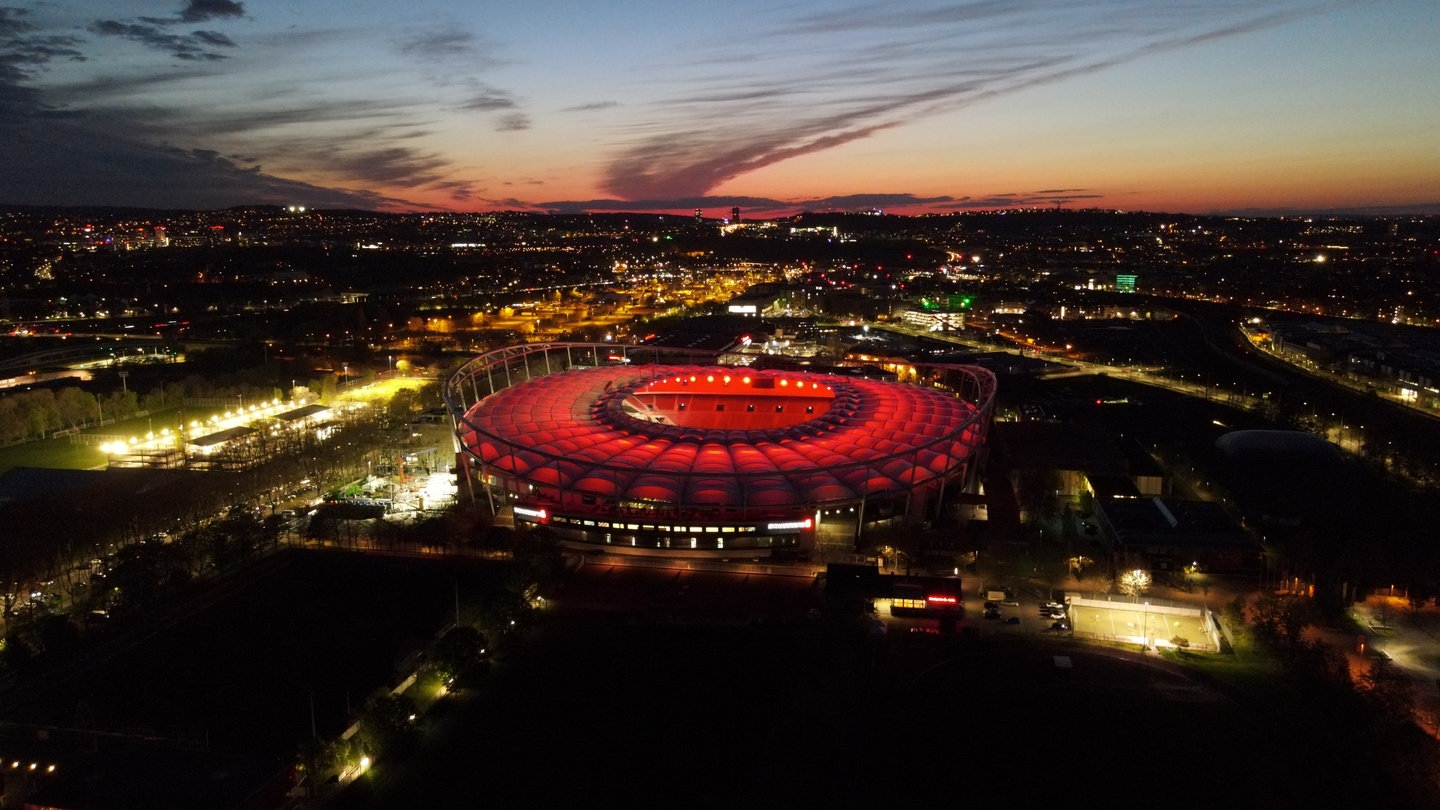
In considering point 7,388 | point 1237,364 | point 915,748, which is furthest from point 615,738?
point 1237,364

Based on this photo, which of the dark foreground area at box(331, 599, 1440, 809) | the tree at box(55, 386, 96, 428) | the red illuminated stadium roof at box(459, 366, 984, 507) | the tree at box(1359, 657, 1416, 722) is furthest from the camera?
the tree at box(55, 386, 96, 428)

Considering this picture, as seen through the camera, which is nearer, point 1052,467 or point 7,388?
point 1052,467

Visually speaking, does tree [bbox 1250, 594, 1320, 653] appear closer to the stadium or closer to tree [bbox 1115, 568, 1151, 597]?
tree [bbox 1115, 568, 1151, 597]

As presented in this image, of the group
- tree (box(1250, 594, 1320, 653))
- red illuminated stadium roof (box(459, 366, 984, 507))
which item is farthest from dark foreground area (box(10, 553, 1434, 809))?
red illuminated stadium roof (box(459, 366, 984, 507))

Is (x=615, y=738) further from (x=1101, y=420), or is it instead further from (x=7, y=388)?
(x=7, y=388)

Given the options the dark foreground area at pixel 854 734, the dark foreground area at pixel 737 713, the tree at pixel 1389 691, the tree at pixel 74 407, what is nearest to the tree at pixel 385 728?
the dark foreground area at pixel 737 713
